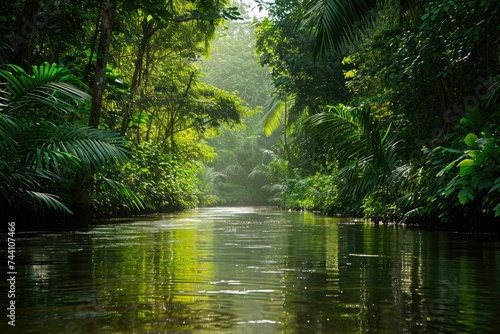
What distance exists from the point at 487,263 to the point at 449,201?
11.3 ft

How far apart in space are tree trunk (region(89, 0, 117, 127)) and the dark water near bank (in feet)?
16.2

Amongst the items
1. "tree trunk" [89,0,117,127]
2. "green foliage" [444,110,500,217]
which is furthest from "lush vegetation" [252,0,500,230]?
"tree trunk" [89,0,117,127]

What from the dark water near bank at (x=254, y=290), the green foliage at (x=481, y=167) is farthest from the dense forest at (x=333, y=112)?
the dark water near bank at (x=254, y=290)

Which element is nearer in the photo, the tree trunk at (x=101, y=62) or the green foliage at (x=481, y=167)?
the green foliage at (x=481, y=167)

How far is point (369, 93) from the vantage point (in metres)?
16.3

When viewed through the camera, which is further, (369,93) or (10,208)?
(369,93)

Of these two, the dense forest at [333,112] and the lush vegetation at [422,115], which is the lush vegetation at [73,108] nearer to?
the dense forest at [333,112]

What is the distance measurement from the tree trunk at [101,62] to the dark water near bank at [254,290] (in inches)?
195

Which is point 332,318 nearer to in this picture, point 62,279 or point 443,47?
point 62,279

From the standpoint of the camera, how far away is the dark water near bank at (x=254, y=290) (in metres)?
2.30

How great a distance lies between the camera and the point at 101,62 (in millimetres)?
10430

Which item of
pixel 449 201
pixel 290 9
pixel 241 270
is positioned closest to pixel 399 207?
pixel 449 201

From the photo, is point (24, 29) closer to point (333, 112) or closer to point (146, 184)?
point (333, 112)

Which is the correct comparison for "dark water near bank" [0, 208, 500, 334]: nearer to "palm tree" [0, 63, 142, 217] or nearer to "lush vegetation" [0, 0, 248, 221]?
"palm tree" [0, 63, 142, 217]
